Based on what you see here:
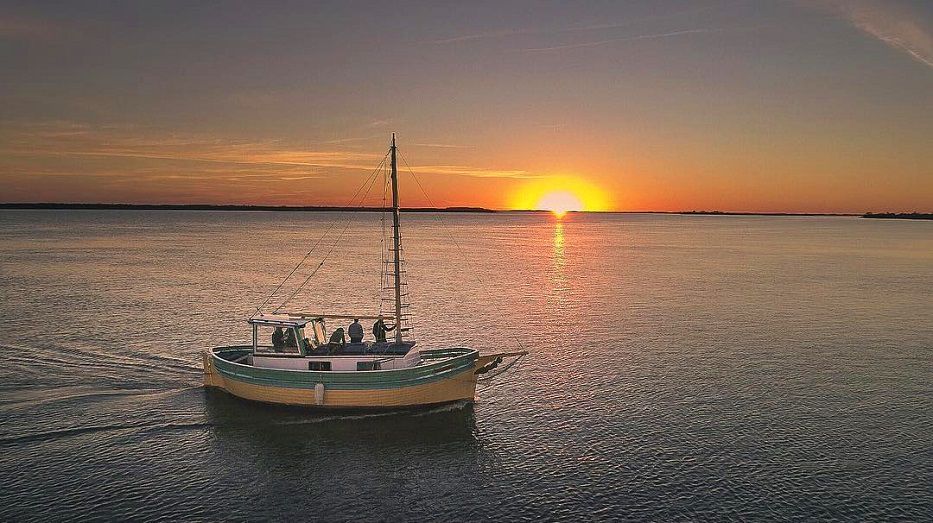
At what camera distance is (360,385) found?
31453 mm

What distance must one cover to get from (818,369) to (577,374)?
47.3 feet

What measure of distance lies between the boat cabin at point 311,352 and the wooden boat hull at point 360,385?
3.03 ft

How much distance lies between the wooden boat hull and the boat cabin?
3.03 feet

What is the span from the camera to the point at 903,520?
22547mm

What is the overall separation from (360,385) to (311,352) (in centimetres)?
333

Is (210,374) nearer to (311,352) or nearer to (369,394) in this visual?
(311,352)

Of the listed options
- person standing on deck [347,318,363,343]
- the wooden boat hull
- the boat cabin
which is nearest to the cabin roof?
the boat cabin

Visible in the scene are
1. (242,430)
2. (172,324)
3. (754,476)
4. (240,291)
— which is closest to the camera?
(754,476)

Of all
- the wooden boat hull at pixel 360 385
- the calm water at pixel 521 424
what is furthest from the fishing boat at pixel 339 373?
the calm water at pixel 521 424

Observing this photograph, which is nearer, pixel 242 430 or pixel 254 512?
pixel 254 512

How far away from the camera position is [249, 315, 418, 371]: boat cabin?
3234 centimetres

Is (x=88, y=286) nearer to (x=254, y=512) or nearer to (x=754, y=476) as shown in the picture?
(x=254, y=512)

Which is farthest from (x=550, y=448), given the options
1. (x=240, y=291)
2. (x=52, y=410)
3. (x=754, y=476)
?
(x=240, y=291)

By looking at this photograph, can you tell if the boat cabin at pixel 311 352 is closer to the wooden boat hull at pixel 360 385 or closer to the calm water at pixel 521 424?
the wooden boat hull at pixel 360 385
